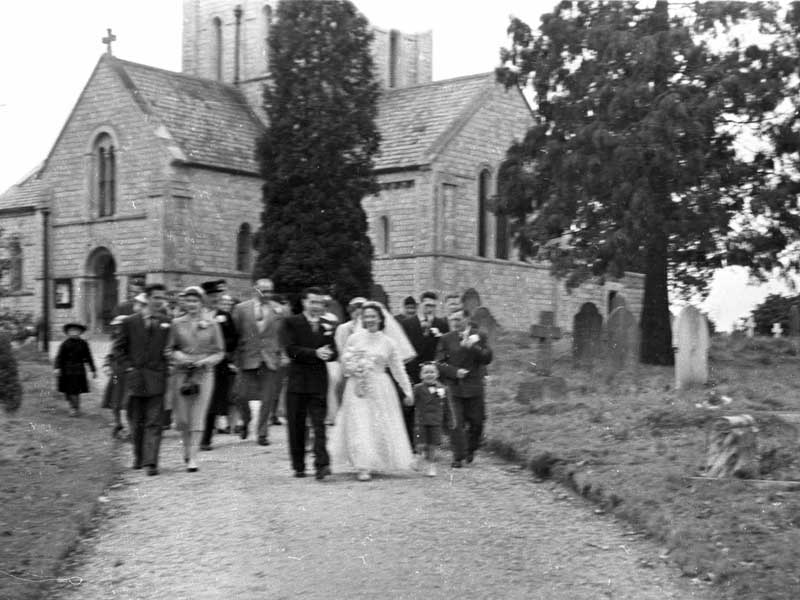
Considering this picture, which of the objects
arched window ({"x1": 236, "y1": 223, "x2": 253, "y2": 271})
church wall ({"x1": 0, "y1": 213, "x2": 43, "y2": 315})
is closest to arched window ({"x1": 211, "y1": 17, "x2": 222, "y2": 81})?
church wall ({"x1": 0, "y1": 213, "x2": 43, "y2": 315})

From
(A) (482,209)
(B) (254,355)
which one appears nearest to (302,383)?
(B) (254,355)

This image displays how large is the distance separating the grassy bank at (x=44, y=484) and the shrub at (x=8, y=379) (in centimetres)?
22

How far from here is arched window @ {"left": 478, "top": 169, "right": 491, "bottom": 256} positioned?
41594 mm

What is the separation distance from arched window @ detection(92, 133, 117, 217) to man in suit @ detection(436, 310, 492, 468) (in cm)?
2925

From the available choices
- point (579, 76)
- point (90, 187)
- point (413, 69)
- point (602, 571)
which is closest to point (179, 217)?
point (90, 187)

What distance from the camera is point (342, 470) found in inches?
546

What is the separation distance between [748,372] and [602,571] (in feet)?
55.4

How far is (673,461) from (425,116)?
3054 cm

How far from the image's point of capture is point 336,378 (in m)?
14.1

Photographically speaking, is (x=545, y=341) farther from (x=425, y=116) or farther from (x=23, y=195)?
(x=23, y=195)

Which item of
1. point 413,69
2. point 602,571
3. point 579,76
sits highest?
point 413,69

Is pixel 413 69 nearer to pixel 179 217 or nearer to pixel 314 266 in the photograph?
pixel 179 217

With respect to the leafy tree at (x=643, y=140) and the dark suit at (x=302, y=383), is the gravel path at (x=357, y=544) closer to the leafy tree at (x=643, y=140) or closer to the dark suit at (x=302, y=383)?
the dark suit at (x=302, y=383)

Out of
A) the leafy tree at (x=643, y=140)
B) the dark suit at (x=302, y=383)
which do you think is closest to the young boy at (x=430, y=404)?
the dark suit at (x=302, y=383)
